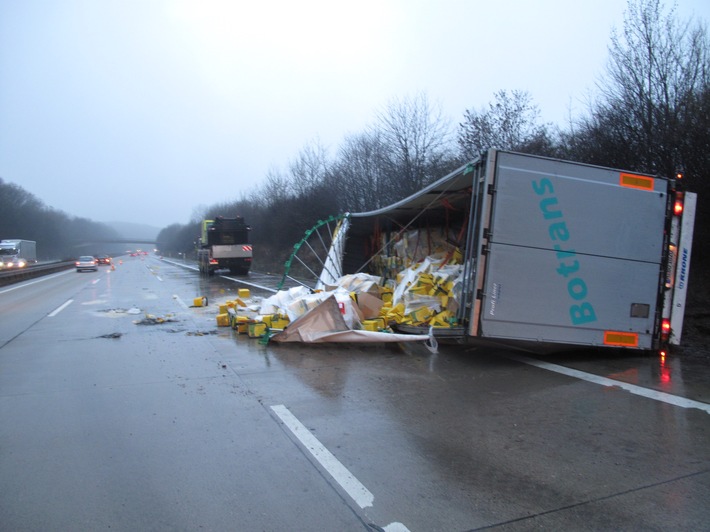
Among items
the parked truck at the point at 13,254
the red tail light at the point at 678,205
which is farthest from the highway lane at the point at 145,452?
the parked truck at the point at 13,254

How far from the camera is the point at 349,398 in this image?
5.42m

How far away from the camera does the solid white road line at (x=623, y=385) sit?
16.9 feet

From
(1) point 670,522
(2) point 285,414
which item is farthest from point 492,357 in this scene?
(1) point 670,522

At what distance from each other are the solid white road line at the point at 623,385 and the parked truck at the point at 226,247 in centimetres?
2441

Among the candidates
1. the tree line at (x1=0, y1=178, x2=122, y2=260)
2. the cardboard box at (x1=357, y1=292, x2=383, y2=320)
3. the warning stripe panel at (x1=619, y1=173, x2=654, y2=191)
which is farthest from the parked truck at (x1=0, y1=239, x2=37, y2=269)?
the tree line at (x1=0, y1=178, x2=122, y2=260)

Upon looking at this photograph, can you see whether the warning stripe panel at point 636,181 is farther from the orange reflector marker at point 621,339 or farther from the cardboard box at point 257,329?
the cardboard box at point 257,329

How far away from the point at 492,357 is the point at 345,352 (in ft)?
7.53

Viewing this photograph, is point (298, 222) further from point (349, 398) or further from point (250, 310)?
point (349, 398)

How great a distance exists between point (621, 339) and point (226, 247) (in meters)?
25.6

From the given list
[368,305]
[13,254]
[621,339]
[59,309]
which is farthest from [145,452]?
[13,254]

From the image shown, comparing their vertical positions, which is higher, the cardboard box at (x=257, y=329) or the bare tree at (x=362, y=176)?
the bare tree at (x=362, y=176)

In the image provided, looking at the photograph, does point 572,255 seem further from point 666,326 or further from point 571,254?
point 666,326

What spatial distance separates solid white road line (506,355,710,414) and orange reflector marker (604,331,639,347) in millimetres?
709

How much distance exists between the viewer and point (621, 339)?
6824mm
